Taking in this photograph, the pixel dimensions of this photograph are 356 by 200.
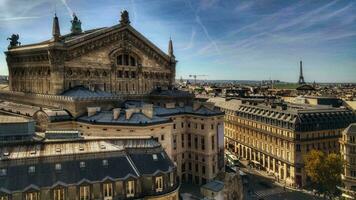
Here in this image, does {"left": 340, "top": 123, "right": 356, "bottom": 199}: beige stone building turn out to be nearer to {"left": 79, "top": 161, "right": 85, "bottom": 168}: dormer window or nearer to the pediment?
the pediment

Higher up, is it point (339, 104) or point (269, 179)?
point (339, 104)

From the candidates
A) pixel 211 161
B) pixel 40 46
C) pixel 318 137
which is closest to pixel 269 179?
pixel 318 137

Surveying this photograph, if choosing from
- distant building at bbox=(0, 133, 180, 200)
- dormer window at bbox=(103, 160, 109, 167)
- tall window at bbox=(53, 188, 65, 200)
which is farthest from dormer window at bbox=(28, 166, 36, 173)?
dormer window at bbox=(103, 160, 109, 167)

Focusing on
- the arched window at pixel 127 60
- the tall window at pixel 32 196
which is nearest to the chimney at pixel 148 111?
the arched window at pixel 127 60

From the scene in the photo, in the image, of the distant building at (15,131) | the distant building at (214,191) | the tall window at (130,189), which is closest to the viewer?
the tall window at (130,189)

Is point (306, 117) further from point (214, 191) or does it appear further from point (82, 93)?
point (82, 93)

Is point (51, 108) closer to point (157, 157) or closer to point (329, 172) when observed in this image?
point (157, 157)

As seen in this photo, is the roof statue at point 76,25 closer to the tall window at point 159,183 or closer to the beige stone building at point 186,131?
the beige stone building at point 186,131

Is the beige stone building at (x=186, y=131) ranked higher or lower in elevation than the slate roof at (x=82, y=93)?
lower
